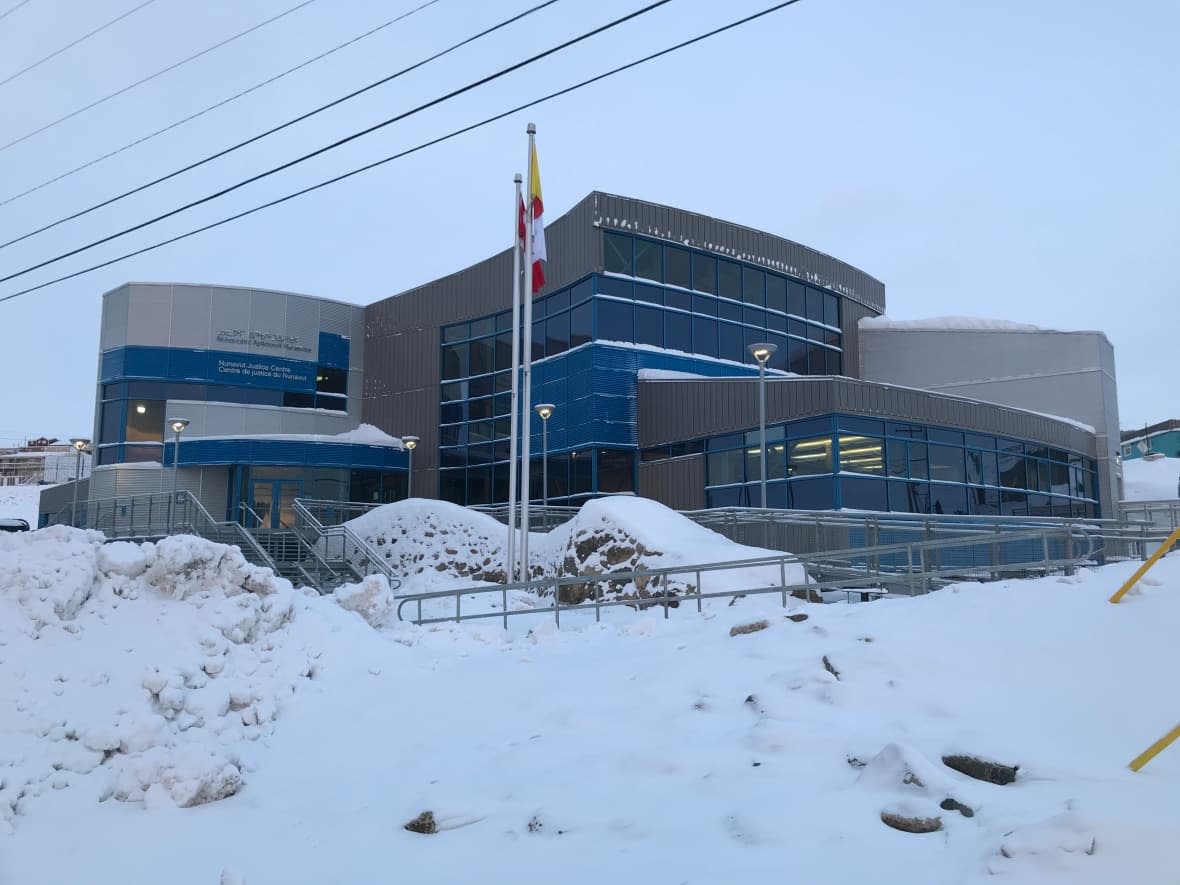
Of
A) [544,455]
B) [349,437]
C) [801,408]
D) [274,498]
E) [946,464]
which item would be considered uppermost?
[349,437]

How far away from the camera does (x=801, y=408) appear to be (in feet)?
76.6

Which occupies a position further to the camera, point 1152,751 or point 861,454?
point 861,454

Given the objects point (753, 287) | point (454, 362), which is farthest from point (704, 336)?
point (454, 362)

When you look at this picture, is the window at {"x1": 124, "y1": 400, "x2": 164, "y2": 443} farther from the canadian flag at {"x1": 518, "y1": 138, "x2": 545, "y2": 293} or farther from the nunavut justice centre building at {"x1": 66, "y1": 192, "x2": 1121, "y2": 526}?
the canadian flag at {"x1": 518, "y1": 138, "x2": 545, "y2": 293}

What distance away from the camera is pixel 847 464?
22797 millimetres

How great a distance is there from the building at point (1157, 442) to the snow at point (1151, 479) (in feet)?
60.9

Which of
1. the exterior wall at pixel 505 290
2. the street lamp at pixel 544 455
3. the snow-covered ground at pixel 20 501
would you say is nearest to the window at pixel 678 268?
the exterior wall at pixel 505 290

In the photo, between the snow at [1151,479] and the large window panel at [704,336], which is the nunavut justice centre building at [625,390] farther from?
the snow at [1151,479]

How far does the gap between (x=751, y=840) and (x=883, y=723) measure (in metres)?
1.91

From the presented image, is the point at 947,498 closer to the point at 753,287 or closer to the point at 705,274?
the point at 753,287

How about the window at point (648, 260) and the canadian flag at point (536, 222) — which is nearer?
the canadian flag at point (536, 222)

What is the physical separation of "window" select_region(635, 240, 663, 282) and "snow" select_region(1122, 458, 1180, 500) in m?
22.6

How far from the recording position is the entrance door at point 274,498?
34250 millimetres

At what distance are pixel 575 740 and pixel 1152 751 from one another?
164 inches
